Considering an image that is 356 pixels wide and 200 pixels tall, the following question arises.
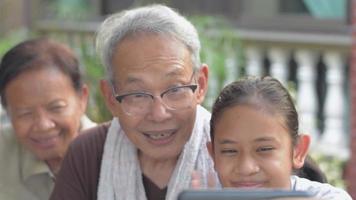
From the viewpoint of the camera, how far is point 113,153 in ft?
11.5

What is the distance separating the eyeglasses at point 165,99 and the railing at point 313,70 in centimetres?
408

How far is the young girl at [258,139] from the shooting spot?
114 inches

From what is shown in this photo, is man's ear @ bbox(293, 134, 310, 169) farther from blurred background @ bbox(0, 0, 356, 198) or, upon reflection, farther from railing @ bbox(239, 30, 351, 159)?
railing @ bbox(239, 30, 351, 159)

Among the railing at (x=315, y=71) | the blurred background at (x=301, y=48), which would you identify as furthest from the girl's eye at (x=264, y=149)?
the railing at (x=315, y=71)

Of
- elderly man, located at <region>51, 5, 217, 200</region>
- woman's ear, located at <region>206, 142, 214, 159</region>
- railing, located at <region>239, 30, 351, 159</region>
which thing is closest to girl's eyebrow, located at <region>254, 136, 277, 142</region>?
woman's ear, located at <region>206, 142, 214, 159</region>

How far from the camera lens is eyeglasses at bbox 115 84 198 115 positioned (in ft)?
10.6

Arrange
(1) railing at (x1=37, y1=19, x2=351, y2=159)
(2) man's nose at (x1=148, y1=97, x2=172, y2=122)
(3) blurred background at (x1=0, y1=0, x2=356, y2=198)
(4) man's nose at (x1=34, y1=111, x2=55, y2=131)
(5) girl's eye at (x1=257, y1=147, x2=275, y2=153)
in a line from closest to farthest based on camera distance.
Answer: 1. (5) girl's eye at (x1=257, y1=147, x2=275, y2=153)
2. (2) man's nose at (x1=148, y1=97, x2=172, y2=122)
3. (4) man's nose at (x1=34, y1=111, x2=55, y2=131)
4. (3) blurred background at (x1=0, y1=0, x2=356, y2=198)
5. (1) railing at (x1=37, y1=19, x2=351, y2=159)

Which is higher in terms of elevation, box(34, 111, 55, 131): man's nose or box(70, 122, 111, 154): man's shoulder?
box(70, 122, 111, 154): man's shoulder

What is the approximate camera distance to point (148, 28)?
329 cm

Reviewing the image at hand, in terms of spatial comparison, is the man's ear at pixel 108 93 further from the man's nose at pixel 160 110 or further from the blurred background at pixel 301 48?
the blurred background at pixel 301 48

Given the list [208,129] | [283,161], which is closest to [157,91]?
[208,129]

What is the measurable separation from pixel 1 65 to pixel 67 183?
0.72 metres

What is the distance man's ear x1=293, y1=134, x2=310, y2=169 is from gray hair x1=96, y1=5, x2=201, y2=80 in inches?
18.1

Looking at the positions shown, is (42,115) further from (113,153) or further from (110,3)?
(110,3)
